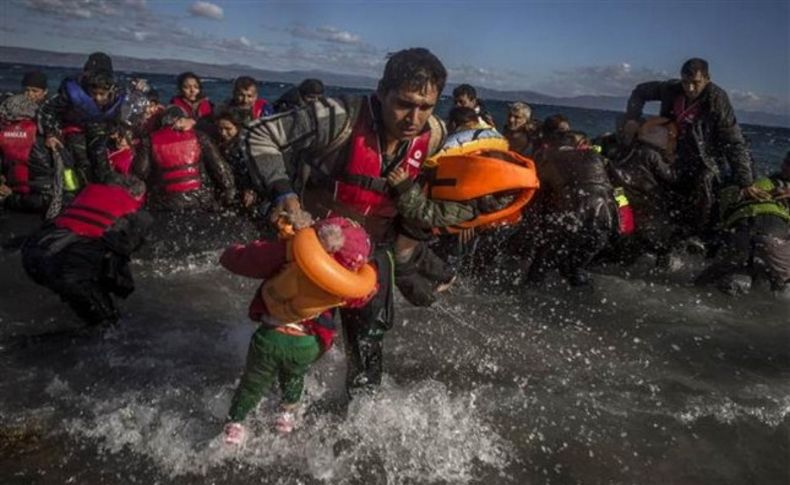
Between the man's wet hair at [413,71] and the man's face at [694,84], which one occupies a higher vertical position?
the man's face at [694,84]

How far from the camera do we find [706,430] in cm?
381

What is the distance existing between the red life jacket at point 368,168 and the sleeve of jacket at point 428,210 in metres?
0.09

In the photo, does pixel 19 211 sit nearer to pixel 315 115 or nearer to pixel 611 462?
pixel 315 115

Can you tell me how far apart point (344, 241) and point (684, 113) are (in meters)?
5.73

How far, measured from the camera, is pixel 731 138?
6.56 metres

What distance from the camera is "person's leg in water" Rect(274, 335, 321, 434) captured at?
289 cm

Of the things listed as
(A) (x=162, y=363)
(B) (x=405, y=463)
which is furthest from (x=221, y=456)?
(A) (x=162, y=363)

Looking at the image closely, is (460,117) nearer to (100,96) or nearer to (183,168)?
(183,168)

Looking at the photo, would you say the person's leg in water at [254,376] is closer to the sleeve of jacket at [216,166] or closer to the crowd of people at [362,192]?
the crowd of people at [362,192]

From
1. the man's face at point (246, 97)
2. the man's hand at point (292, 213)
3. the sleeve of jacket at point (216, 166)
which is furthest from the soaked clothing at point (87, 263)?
the man's face at point (246, 97)

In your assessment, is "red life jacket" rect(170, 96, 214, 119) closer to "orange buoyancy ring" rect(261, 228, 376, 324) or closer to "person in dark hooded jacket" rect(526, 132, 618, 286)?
"person in dark hooded jacket" rect(526, 132, 618, 286)

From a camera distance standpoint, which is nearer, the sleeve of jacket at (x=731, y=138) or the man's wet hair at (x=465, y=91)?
the sleeve of jacket at (x=731, y=138)

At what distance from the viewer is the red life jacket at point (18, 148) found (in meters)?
6.79

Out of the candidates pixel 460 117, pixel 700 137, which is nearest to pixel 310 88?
pixel 460 117
